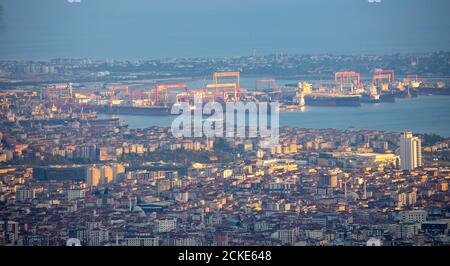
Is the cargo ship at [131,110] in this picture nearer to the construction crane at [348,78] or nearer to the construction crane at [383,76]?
the construction crane at [348,78]

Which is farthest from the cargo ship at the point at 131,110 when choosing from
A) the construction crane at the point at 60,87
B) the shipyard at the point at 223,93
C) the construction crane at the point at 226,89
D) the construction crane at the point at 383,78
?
the construction crane at the point at 383,78

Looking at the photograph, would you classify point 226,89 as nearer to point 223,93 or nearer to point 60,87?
point 223,93

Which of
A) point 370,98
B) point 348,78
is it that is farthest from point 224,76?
point 370,98

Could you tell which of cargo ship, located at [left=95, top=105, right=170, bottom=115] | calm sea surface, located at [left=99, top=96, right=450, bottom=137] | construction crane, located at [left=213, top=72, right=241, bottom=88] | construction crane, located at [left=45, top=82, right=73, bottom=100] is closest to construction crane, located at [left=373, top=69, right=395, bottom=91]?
calm sea surface, located at [left=99, top=96, right=450, bottom=137]
